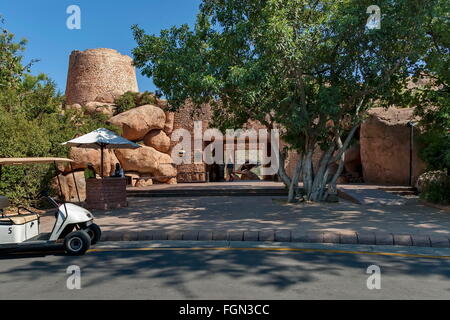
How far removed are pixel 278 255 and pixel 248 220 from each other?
3.05m

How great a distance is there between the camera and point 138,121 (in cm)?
2486

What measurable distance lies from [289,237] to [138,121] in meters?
19.7

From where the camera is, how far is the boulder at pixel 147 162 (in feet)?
77.7

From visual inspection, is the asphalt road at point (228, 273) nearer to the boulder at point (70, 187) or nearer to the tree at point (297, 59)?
the tree at point (297, 59)

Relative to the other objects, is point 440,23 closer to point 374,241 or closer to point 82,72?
point 374,241

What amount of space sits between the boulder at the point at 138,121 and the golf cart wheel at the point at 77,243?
19264 mm

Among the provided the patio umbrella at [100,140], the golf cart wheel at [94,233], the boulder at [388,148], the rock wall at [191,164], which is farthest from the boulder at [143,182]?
the golf cart wheel at [94,233]

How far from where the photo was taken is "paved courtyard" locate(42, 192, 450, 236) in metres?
7.61

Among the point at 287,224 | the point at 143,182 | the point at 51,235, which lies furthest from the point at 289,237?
the point at 143,182

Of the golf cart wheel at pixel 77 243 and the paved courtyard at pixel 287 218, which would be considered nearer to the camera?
the golf cart wheel at pixel 77 243

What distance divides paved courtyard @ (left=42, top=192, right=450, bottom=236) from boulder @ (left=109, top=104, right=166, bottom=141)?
14.0 metres

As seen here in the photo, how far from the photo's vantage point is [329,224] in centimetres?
805

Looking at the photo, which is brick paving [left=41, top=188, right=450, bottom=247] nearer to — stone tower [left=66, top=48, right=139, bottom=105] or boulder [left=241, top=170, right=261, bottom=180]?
boulder [left=241, top=170, right=261, bottom=180]

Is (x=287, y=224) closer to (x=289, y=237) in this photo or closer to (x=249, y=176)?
(x=289, y=237)
